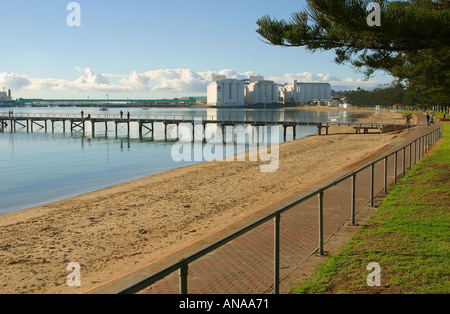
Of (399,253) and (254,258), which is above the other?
(399,253)

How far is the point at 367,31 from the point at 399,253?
4.10 m

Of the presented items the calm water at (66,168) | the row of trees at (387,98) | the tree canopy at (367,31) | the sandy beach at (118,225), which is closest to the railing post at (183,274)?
the sandy beach at (118,225)

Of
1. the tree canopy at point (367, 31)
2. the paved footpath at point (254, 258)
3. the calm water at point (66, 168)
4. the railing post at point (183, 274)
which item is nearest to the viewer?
the railing post at point (183, 274)

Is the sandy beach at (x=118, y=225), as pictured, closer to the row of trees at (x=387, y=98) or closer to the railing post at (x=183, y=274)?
the railing post at (x=183, y=274)

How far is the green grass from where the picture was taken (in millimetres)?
4858

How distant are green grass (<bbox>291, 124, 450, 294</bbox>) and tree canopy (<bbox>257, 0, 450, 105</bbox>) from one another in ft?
10.7

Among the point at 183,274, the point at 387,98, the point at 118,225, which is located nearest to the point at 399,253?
the point at 183,274

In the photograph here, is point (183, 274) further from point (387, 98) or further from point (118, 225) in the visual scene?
point (387, 98)

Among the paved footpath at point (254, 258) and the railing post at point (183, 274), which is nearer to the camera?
the railing post at point (183, 274)

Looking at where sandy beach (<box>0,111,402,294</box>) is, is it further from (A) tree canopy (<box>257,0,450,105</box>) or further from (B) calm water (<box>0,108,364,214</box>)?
(A) tree canopy (<box>257,0,450,105</box>)

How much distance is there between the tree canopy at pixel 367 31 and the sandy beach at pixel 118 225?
14.5ft

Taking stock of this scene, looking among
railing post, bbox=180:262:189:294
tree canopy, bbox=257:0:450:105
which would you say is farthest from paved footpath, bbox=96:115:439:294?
tree canopy, bbox=257:0:450:105

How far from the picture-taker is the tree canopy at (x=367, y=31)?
7.29 m

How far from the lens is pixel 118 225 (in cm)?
1190
